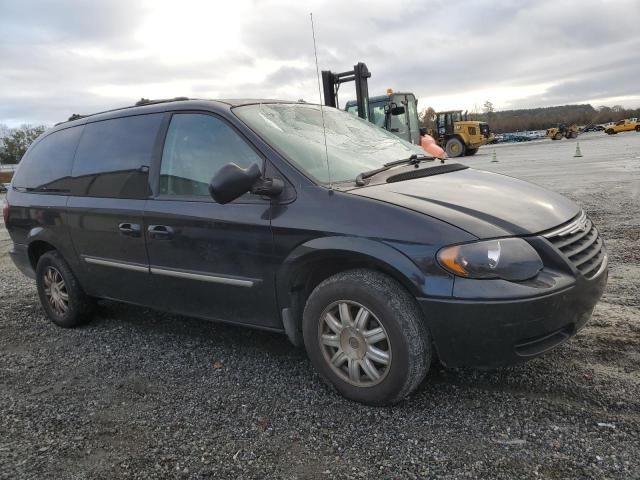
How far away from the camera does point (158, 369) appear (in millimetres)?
3693

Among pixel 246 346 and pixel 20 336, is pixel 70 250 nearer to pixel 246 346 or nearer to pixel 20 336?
pixel 20 336

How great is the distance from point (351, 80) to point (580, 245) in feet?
25.6

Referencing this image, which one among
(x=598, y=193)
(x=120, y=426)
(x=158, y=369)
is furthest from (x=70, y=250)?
(x=598, y=193)

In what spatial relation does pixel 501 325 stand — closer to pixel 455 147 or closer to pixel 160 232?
pixel 160 232

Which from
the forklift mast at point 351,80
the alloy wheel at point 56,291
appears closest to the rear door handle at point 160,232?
the alloy wheel at point 56,291

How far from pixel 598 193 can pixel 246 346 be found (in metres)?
8.28

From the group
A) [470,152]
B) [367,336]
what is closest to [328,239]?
[367,336]

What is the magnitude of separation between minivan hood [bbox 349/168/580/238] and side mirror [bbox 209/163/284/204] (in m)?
0.49

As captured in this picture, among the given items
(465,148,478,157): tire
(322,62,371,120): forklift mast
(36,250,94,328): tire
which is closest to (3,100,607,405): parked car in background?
(36,250,94,328): tire

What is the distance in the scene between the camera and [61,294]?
4.73 meters

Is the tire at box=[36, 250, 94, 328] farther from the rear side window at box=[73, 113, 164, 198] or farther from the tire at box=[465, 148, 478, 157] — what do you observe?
the tire at box=[465, 148, 478, 157]

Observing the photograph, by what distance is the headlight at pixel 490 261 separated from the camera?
8.35ft

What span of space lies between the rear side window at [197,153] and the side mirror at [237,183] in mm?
266

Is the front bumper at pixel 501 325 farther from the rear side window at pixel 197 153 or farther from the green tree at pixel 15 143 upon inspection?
the green tree at pixel 15 143
